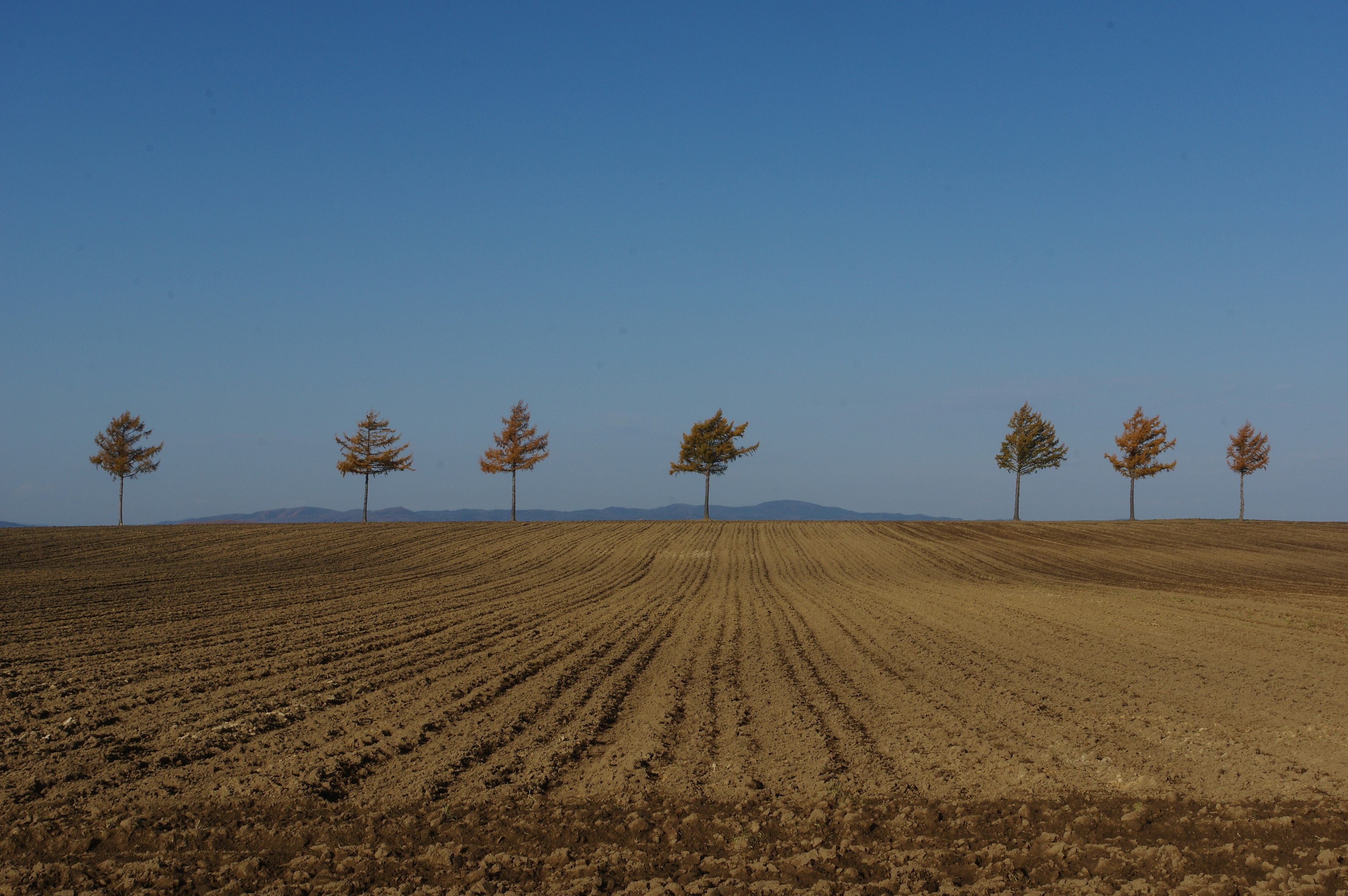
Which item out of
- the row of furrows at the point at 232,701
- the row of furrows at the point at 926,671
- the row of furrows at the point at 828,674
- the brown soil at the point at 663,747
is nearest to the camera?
the brown soil at the point at 663,747

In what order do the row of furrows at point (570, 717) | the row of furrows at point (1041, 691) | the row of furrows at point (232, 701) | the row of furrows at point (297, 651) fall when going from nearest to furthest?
the row of furrows at point (570, 717)
the row of furrows at point (1041, 691)
the row of furrows at point (232, 701)
the row of furrows at point (297, 651)

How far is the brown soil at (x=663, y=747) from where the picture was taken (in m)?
4.69

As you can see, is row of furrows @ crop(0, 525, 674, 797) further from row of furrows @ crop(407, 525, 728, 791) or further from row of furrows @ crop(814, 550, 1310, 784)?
row of furrows @ crop(814, 550, 1310, 784)

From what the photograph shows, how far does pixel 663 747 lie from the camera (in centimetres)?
697

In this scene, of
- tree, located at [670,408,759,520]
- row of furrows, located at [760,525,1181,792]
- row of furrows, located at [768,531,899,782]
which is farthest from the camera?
tree, located at [670,408,759,520]

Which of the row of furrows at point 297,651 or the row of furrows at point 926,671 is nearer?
the row of furrows at point 926,671

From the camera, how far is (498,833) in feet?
16.8

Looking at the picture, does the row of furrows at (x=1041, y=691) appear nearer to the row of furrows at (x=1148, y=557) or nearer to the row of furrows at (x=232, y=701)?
the row of furrows at (x=232, y=701)

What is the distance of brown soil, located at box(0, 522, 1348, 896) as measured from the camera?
4688 millimetres

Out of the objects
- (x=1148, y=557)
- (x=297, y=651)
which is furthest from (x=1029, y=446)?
(x=297, y=651)

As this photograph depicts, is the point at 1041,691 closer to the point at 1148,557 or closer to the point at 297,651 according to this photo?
the point at 297,651

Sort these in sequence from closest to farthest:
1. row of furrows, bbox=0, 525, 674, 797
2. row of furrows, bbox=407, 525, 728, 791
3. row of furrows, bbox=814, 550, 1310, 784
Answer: row of furrows, bbox=407, 525, 728, 791 < row of furrows, bbox=814, 550, 1310, 784 < row of furrows, bbox=0, 525, 674, 797

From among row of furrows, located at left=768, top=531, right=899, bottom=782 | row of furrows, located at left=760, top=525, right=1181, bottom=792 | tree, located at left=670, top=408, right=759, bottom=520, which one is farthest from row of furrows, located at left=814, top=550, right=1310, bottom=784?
tree, located at left=670, top=408, right=759, bottom=520

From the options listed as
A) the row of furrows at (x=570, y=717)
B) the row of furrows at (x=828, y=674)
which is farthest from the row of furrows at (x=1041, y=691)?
the row of furrows at (x=570, y=717)
